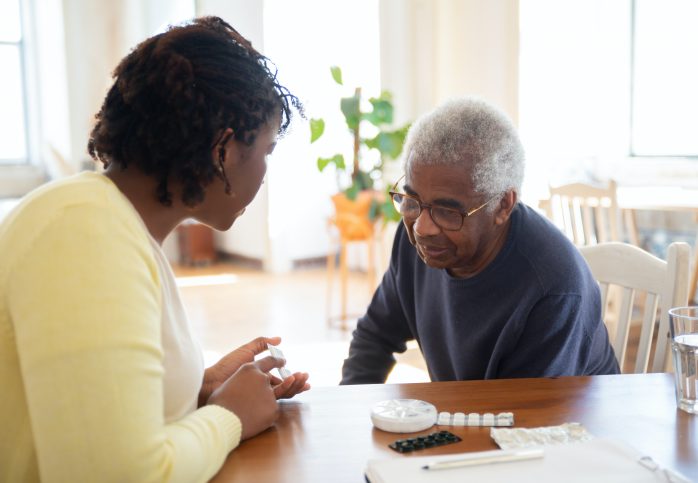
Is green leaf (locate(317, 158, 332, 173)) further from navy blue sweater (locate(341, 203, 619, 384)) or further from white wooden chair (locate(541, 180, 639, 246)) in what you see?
navy blue sweater (locate(341, 203, 619, 384))

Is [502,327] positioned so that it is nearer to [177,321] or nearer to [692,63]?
[177,321]

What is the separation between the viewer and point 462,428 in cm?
99

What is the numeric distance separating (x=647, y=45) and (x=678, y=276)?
12.0 ft

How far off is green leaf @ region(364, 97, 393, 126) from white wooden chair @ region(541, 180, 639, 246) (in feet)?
3.69

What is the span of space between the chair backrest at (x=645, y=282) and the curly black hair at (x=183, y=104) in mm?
897

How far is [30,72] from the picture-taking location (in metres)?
6.96

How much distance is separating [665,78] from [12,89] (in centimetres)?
537

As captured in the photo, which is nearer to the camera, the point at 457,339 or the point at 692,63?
the point at 457,339

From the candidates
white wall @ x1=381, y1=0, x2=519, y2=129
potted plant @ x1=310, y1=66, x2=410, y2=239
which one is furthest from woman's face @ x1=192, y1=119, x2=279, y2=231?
white wall @ x1=381, y1=0, x2=519, y2=129

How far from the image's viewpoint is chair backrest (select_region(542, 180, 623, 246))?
11.7 ft

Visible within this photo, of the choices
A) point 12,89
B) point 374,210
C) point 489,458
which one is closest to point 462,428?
point 489,458

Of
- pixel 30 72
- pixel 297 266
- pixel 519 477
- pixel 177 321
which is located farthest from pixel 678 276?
pixel 30 72

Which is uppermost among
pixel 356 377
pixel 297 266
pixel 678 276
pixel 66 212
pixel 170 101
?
pixel 170 101

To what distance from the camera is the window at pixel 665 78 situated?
4.50 meters
